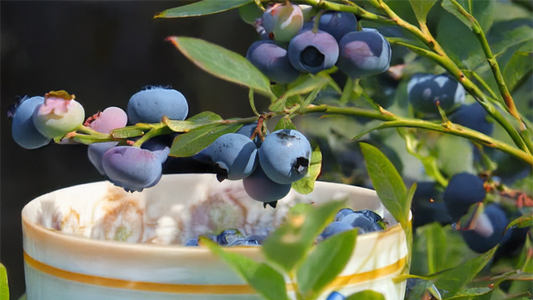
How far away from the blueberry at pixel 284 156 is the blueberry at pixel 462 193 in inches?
10.0

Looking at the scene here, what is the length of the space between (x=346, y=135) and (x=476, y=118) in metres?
0.15

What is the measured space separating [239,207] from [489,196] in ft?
0.82

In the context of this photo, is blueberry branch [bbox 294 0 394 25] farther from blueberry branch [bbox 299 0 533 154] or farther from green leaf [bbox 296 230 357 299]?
green leaf [bbox 296 230 357 299]

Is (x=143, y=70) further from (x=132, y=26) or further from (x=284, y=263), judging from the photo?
(x=284, y=263)

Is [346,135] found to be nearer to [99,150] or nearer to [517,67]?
[517,67]

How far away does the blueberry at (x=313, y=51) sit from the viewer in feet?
1.26

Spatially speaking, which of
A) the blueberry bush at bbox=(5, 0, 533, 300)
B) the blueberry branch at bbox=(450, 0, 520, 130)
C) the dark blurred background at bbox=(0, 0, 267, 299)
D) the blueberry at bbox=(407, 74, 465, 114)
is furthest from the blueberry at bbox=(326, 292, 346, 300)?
the dark blurred background at bbox=(0, 0, 267, 299)

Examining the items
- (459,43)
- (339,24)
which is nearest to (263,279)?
(339,24)

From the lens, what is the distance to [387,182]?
30 centimetres

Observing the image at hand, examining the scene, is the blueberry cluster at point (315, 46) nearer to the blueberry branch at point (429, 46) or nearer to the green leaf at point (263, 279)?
the blueberry branch at point (429, 46)

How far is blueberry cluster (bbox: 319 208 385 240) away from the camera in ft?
1.23

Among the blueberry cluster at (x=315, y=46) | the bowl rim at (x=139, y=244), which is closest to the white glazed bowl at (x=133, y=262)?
the bowl rim at (x=139, y=244)

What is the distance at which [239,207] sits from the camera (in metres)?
0.53

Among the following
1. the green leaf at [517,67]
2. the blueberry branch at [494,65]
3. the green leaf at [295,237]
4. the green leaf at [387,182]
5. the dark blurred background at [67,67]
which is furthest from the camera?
the dark blurred background at [67,67]
